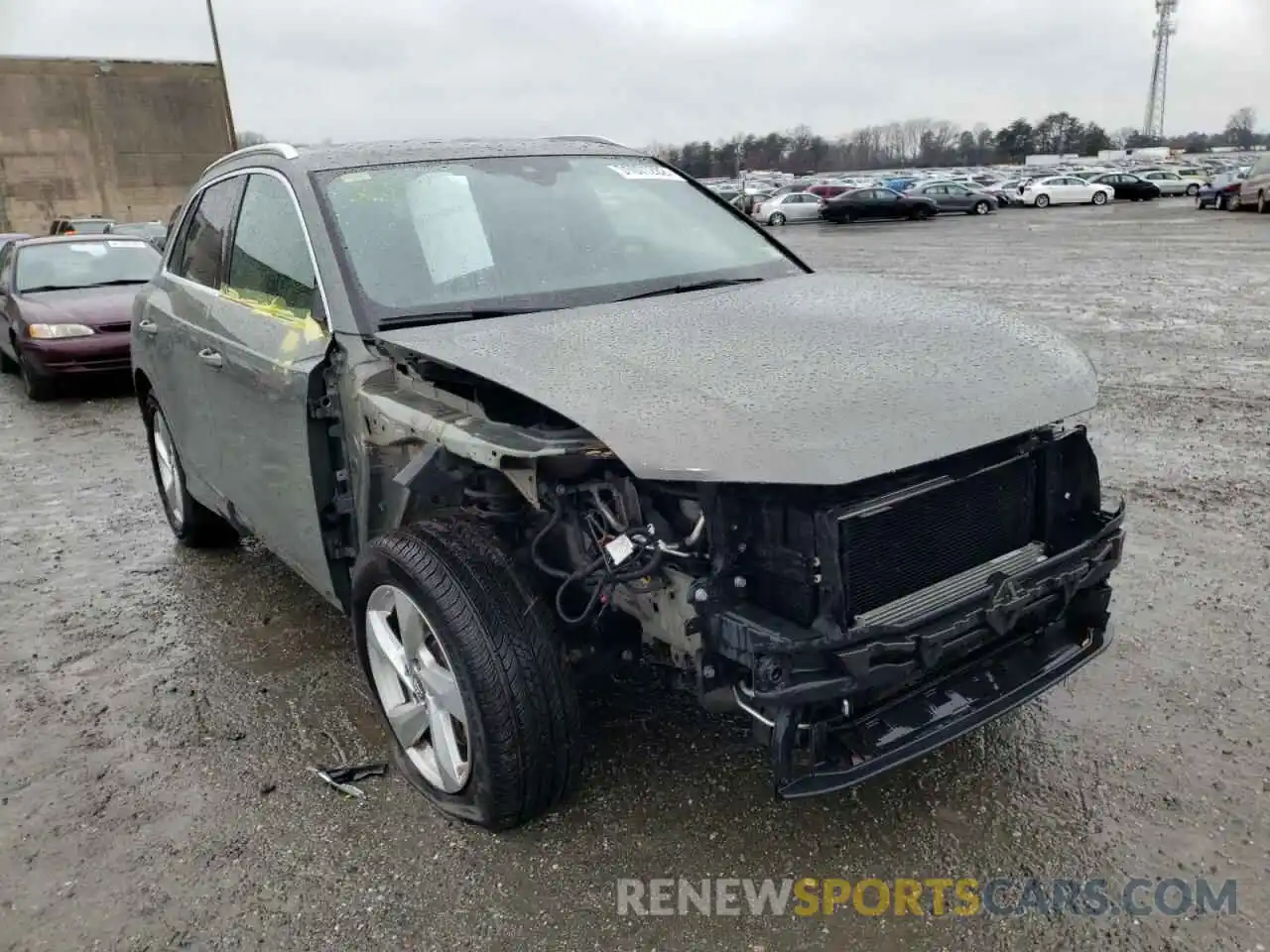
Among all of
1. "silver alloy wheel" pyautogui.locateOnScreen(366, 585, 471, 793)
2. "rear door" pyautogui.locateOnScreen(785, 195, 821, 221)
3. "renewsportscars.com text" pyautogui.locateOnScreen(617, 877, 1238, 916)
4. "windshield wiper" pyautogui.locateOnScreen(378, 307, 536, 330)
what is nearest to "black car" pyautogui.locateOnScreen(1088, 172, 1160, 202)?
"rear door" pyautogui.locateOnScreen(785, 195, 821, 221)

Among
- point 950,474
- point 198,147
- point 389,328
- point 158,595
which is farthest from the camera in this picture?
point 198,147

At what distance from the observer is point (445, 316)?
3154mm

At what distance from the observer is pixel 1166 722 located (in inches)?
127

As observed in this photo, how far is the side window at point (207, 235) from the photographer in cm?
418

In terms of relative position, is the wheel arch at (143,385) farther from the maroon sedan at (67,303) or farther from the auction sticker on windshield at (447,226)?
the maroon sedan at (67,303)

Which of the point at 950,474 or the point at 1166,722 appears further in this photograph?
the point at 1166,722

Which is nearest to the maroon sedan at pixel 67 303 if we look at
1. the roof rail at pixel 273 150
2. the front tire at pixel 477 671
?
the roof rail at pixel 273 150

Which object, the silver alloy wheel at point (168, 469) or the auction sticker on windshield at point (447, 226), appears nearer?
the auction sticker on windshield at point (447, 226)

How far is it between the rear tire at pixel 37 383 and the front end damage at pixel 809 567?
26.4ft

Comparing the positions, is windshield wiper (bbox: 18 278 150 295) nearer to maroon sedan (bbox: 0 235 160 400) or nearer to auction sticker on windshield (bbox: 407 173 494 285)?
maroon sedan (bbox: 0 235 160 400)

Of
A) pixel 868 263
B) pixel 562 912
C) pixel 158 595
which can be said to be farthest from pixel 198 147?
pixel 562 912

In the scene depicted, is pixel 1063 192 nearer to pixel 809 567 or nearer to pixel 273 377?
pixel 273 377

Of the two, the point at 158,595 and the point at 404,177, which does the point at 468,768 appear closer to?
the point at 404,177

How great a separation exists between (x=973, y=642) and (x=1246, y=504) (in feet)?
11.2
